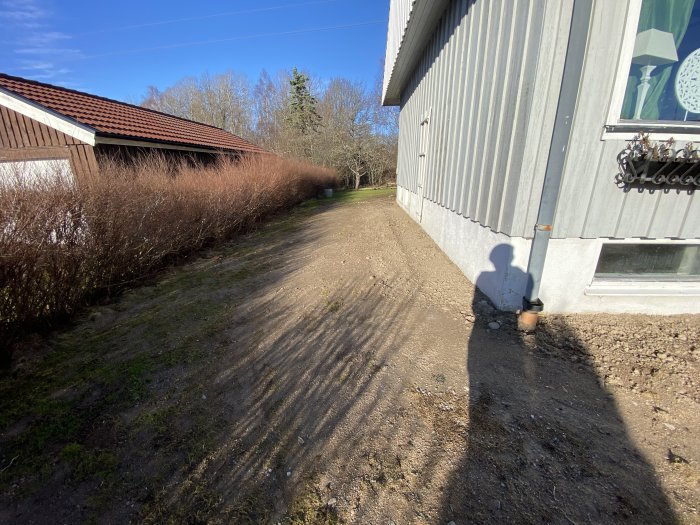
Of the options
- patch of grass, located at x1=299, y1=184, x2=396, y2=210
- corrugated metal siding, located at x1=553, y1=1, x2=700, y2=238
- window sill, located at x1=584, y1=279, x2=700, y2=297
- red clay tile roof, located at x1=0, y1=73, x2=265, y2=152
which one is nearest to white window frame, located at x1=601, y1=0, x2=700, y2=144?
corrugated metal siding, located at x1=553, y1=1, x2=700, y2=238

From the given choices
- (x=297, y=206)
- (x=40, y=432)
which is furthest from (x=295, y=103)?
(x=40, y=432)

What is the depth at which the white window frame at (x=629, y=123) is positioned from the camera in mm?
2730

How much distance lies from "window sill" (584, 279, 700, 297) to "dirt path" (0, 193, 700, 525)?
29cm

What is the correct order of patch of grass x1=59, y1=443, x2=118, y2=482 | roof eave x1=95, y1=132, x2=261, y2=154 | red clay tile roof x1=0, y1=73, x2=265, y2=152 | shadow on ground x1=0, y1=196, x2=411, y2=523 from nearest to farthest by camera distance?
shadow on ground x1=0, y1=196, x2=411, y2=523
patch of grass x1=59, y1=443, x2=118, y2=482
roof eave x1=95, y1=132, x2=261, y2=154
red clay tile roof x1=0, y1=73, x2=265, y2=152

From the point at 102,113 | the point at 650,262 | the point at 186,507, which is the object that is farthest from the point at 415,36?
the point at 102,113

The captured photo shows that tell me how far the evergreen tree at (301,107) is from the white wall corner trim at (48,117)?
26.8m

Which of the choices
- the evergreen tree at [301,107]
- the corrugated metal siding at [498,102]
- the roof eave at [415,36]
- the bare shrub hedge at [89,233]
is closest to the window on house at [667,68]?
the corrugated metal siding at [498,102]

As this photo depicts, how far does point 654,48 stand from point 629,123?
722 millimetres

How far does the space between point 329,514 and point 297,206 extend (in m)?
15.0

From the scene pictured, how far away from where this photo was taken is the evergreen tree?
33719 millimetres

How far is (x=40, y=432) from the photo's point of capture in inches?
80.5

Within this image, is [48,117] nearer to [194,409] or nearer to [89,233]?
[89,233]

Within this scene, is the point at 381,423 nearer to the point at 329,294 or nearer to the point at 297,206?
the point at 329,294

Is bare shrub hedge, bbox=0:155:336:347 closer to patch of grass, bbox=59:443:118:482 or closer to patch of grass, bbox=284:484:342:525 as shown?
patch of grass, bbox=59:443:118:482
